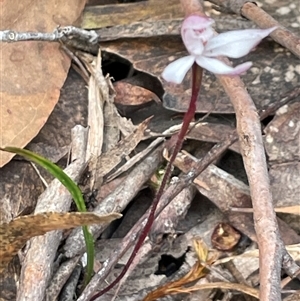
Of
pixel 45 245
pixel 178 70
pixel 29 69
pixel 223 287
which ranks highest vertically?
pixel 178 70

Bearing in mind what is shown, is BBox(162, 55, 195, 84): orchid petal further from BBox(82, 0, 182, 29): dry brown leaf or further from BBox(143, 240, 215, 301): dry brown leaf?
BBox(82, 0, 182, 29): dry brown leaf

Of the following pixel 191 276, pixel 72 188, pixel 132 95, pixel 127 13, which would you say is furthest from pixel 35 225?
pixel 127 13

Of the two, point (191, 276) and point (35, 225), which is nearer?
point (35, 225)

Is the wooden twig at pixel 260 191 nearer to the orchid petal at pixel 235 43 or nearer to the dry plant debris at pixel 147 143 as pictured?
the dry plant debris at pixel 147 143

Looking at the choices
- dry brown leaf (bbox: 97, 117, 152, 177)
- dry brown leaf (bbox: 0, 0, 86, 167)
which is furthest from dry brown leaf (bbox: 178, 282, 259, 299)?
dry brown leaf (bbox: 0, 0, 86, 167)

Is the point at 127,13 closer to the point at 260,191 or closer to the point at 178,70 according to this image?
the point at 260,191

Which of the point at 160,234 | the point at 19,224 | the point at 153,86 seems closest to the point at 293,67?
the point at 153,86
